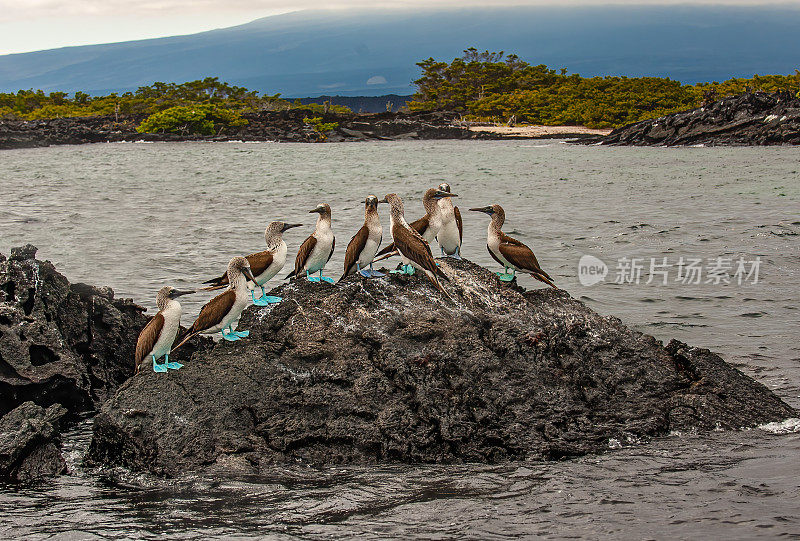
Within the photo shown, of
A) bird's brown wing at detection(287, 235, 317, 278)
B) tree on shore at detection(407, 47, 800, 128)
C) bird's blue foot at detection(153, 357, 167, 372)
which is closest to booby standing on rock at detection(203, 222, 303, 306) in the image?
bird's brown wing at detection(287, 235, 317, 278)

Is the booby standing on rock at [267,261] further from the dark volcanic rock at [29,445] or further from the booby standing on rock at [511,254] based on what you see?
the booby standing on rock at [511,254]

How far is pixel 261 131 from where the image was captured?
317ft

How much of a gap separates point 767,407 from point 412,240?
154 inches

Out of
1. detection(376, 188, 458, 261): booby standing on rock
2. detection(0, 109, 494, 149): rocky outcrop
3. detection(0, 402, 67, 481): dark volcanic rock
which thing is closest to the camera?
detection(0, 402, 67, 481): dark volcanic rock

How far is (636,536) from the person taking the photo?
593cm

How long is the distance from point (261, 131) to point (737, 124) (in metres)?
53.7

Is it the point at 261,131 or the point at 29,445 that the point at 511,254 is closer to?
the point at 29,445

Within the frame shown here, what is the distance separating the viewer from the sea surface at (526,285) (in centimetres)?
630

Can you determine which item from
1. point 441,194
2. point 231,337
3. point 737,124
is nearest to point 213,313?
point 231,337

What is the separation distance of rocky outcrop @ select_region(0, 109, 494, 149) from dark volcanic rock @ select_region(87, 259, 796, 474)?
8356 cm

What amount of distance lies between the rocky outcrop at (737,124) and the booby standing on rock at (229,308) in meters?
65.3

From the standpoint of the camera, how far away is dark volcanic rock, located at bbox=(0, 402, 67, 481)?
7.19 metres

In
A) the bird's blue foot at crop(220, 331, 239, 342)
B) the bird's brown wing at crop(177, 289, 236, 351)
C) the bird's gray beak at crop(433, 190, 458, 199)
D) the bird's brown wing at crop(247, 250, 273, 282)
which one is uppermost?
the bird's gray beak at crop(433, 190, 458, 199)
